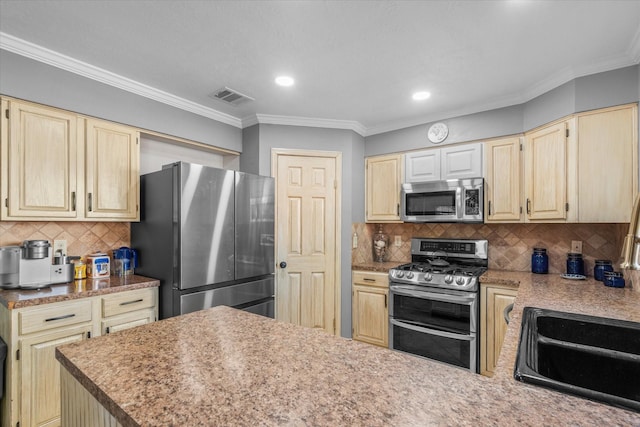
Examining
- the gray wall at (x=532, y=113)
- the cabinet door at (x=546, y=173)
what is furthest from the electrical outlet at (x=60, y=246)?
the cabinet door at (x=546, y=173)

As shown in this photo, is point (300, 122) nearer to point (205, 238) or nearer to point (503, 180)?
point (205, 238)

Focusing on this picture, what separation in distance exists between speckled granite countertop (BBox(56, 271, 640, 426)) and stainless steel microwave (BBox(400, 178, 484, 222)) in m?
2.00

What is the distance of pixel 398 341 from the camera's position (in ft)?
9.92

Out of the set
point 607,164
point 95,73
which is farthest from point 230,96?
point 607,164

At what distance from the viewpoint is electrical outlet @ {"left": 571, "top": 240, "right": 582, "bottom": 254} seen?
8.89 ft

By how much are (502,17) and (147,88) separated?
8.54ft

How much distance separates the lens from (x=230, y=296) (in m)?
2.58

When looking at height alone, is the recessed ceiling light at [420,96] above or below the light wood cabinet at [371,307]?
above

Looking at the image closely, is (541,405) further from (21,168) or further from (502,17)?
(21,168)

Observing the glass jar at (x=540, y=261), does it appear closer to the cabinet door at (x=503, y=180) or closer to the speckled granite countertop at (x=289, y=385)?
the cabinet door at (x=503, y=180)

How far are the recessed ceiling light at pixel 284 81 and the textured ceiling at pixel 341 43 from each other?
0.05m

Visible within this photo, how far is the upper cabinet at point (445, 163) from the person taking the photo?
3010mm

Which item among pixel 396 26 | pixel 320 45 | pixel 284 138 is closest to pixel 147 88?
pixel 284 138

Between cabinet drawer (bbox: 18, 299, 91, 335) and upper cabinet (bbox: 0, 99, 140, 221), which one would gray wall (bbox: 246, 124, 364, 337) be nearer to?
upper cabinet (bbox: 0, 99, 140, 221)
